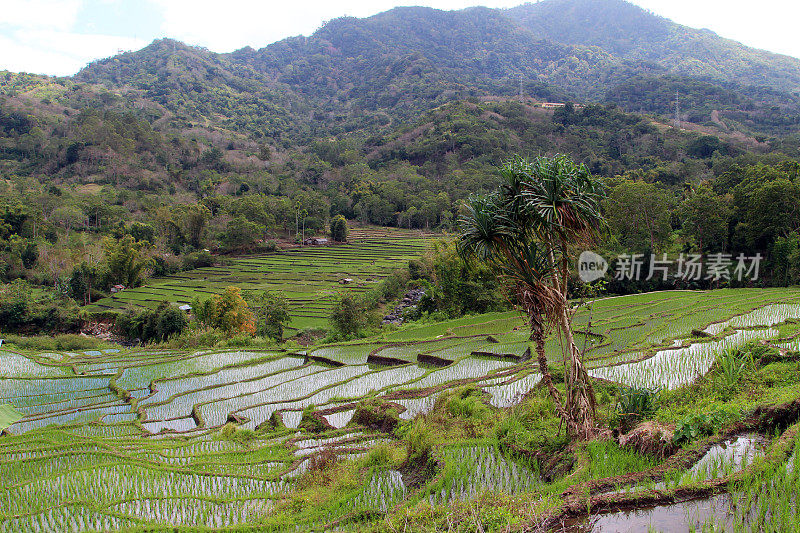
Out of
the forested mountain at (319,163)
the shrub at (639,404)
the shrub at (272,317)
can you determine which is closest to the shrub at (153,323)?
the shrub at (272,317)

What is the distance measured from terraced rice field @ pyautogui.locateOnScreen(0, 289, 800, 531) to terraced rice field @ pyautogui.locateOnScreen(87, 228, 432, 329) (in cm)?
1588

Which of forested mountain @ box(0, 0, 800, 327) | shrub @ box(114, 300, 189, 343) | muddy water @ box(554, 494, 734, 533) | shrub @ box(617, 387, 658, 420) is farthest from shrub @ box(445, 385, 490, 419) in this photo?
shrub @ box(114, 300, 189, 343)

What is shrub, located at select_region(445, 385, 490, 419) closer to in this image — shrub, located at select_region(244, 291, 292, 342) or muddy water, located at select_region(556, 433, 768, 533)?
muddy water, located at select_region(556, 433, 768, 533)

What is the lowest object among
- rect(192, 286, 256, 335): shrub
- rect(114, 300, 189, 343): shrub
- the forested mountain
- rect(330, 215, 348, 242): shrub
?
rect(114, 300, 189, 343): shrub

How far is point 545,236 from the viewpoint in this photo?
24.0ft

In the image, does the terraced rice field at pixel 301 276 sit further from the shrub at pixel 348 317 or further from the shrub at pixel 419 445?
the shrub at pixel 419 445

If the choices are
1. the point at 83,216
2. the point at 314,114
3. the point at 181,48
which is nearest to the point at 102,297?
the point at 83,216

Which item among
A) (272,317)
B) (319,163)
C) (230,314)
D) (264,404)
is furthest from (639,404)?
(319,163)

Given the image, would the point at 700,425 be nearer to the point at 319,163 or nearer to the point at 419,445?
the point at 419,445

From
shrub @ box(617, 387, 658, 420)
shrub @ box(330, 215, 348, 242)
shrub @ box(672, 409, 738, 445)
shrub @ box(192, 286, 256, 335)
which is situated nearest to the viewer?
shrub @ box(672, 409, 738, 445)

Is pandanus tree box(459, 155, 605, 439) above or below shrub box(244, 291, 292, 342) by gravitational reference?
above

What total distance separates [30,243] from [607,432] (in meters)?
62.6

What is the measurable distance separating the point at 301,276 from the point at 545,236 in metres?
44.9

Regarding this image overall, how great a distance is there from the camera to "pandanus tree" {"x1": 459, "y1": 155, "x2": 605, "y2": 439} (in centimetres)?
688
